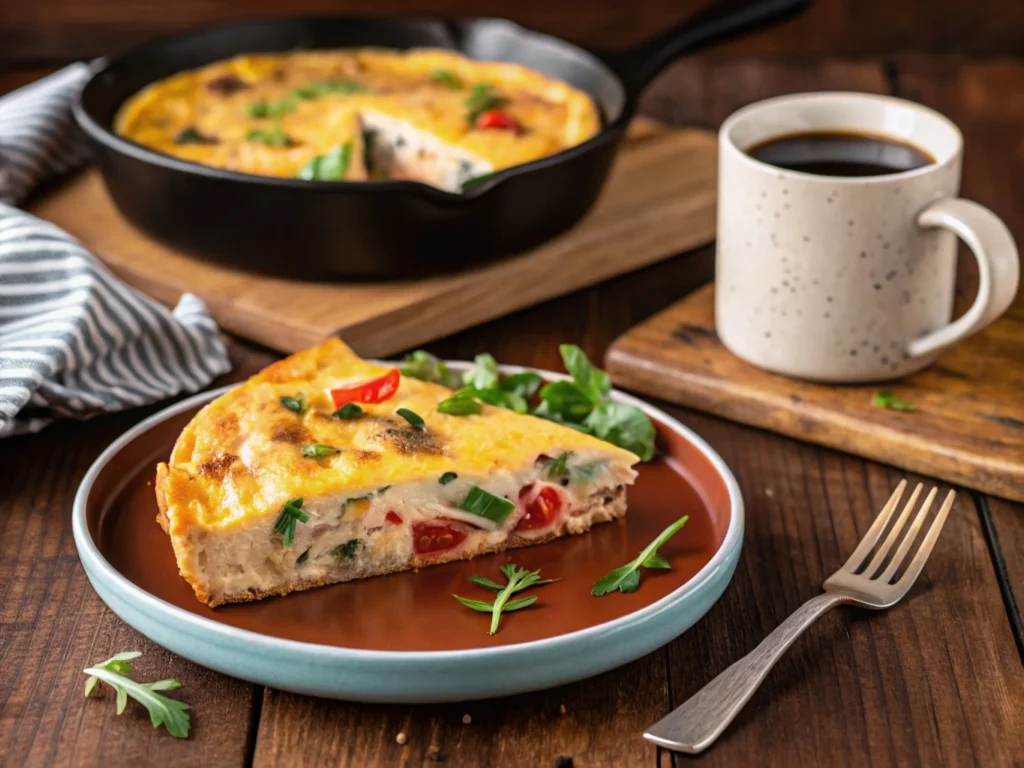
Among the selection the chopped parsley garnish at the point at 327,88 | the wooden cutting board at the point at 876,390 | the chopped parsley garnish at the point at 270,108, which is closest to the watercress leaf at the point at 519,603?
the wooden cutting board at the point at 876,390

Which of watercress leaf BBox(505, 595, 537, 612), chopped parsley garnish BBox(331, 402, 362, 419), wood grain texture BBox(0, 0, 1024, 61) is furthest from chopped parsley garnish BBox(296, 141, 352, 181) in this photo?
wood grain texture BBox(0, 0, 1024, 61)

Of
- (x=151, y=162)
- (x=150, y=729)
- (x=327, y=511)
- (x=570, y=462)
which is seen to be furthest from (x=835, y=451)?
(x=151, y=162)

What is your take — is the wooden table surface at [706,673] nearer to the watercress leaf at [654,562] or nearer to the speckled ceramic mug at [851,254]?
the watercress leaf at [654,562]

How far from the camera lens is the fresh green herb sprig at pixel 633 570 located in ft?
7.39

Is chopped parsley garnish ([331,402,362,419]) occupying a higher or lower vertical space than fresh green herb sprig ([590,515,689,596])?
higher

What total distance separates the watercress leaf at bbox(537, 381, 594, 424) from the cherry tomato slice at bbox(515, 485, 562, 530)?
0.27m

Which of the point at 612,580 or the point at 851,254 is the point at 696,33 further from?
the point at 612,580

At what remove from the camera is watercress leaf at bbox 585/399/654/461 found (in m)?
2.64

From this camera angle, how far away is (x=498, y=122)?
3.82 metres

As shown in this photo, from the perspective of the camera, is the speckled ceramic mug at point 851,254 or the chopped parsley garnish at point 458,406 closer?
the chopped parsley garnish at point 458,406

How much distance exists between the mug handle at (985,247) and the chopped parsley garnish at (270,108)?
1959mm

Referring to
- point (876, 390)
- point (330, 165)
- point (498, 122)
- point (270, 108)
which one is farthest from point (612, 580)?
point (270, 108)

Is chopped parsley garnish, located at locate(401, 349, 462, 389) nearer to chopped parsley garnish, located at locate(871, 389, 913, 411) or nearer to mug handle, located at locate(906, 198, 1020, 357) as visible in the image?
chopped parsley garnish, located at locate(871, 389, 913, 411)

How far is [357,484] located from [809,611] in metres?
0.80
